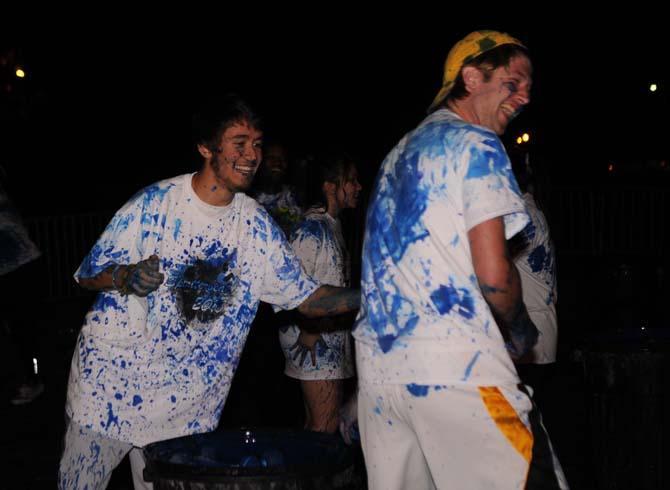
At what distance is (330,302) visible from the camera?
4.82m

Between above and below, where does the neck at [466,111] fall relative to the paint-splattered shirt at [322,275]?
above

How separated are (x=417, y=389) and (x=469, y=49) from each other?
111 centimetres

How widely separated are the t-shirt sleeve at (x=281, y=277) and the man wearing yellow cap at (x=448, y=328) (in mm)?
1137

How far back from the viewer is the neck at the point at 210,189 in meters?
4.75

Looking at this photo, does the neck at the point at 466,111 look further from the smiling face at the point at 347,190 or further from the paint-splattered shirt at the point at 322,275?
the smiling face at the point at 347,190

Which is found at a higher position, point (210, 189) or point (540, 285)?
point (210, 189)

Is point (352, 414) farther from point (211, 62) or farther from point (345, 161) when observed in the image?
point (211, 62)

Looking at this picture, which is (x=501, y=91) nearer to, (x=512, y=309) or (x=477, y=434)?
(x=512, y=309)

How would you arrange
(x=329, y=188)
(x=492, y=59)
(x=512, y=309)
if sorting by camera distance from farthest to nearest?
(x=329, y=188), (x=492, y=59), (x=512, y=309)

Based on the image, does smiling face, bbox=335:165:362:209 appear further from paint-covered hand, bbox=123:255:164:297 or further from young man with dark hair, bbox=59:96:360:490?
paint-covered hand, bbox=123:255:164:297

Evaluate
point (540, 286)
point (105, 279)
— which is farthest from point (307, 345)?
point (105, 279)

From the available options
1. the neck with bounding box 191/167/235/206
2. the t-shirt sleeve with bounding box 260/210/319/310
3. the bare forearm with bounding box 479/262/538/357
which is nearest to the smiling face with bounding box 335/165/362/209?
the t-shirt sleeve with bounding box 260/210/319/310

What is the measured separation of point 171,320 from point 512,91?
1658mm

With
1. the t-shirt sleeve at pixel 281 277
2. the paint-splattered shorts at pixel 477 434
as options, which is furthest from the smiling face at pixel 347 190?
the paint-splattered shorts at pixel 477 434
